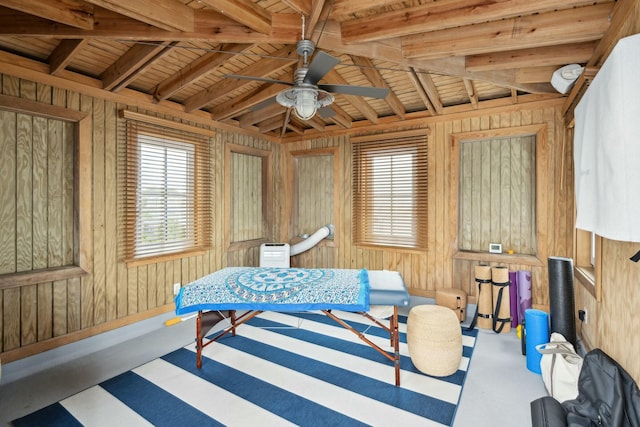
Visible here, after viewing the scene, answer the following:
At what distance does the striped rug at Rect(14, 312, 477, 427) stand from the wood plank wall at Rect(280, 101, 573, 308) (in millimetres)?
1127

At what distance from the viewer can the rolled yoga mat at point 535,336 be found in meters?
2.62

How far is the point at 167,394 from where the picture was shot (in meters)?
2.36

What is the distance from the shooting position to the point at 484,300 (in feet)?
11.8

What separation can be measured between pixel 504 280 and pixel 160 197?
4.14 meters

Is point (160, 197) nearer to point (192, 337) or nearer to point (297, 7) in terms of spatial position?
point (192, 337)

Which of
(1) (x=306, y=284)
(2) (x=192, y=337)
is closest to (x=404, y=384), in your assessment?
(1) (x=306, y=284)

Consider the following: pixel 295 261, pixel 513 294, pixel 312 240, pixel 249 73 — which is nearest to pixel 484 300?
pixel 513 294

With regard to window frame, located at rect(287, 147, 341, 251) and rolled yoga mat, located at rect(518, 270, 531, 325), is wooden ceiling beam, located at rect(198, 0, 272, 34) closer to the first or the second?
window frame, located at rect(287, 147, 341, 251)

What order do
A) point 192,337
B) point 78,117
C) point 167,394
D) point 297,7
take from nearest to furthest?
point 297,7
point 167,394
point 78,117
point 192,337

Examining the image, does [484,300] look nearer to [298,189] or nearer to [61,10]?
[298,189]

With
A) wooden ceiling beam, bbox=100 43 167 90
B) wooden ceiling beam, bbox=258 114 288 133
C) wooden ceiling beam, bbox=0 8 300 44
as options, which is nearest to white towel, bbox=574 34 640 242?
wooden ceiling beam, bbox=0 8 300 44

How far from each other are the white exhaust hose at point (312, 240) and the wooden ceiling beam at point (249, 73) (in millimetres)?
2457

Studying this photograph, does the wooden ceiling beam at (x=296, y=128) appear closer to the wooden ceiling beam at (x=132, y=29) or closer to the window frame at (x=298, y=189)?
the window frame at (x=298, y=189)

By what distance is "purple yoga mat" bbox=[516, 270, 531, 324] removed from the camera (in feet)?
11.4
